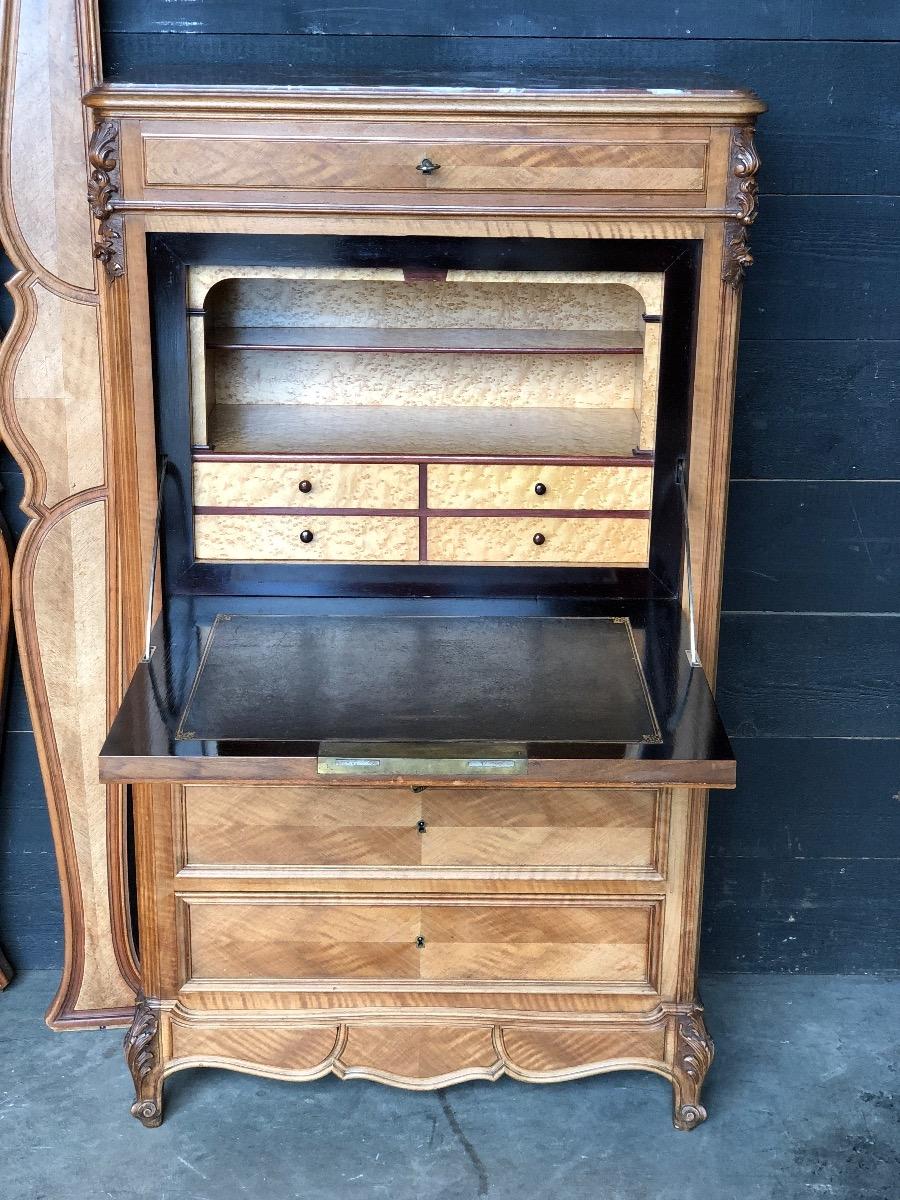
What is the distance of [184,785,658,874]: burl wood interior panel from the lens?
8.26ft

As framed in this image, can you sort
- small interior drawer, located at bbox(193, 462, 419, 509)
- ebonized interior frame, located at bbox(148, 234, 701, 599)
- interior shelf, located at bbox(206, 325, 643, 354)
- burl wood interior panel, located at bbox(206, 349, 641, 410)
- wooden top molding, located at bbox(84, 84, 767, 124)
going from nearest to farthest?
wooden top molding, located at bbox(84, 84, 767, 124) → ebonized interior frame, located at bbox(148, 234, 701, 599) → small interior drawer, located at bbox(193, 462, 419, 509) → interior shelf, located at bbox(206, 325, 643, 354) → burl wood interior panel, located at bbox(206, 349, 641, 410)

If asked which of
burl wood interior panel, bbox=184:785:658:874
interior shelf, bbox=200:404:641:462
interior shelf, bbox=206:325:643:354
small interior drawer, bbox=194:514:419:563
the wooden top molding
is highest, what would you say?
the wooden top molding

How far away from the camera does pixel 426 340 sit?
2611mm

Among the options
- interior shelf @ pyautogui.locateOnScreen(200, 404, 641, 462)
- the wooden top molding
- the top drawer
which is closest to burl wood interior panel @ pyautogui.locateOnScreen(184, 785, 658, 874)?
interior shelf @ pyautogui.locateOnScreen(200, 404, 641, 462)

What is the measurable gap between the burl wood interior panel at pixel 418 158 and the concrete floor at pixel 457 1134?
70.4 inches

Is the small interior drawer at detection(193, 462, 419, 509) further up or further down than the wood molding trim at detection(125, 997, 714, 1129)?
further up

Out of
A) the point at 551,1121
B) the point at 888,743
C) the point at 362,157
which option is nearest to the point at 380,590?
the point at 362,157

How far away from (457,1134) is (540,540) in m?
1.20

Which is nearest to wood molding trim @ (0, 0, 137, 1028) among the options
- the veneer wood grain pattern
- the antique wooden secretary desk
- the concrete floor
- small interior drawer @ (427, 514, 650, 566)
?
the veneer wood grain pattern

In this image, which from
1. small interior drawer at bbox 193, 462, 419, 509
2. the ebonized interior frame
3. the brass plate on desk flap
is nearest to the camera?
the brass plate on desk flap

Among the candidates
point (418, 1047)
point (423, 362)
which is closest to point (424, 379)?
point (423, 362)

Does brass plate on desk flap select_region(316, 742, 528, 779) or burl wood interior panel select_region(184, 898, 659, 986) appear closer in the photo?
brass plate on desk flap select_region(316, 742, 528, 779)

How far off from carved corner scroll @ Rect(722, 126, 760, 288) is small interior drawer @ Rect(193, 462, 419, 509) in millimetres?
639

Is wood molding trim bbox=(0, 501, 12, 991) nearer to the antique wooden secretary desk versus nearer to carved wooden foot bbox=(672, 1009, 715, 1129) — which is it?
the antique wooden secretary desk
